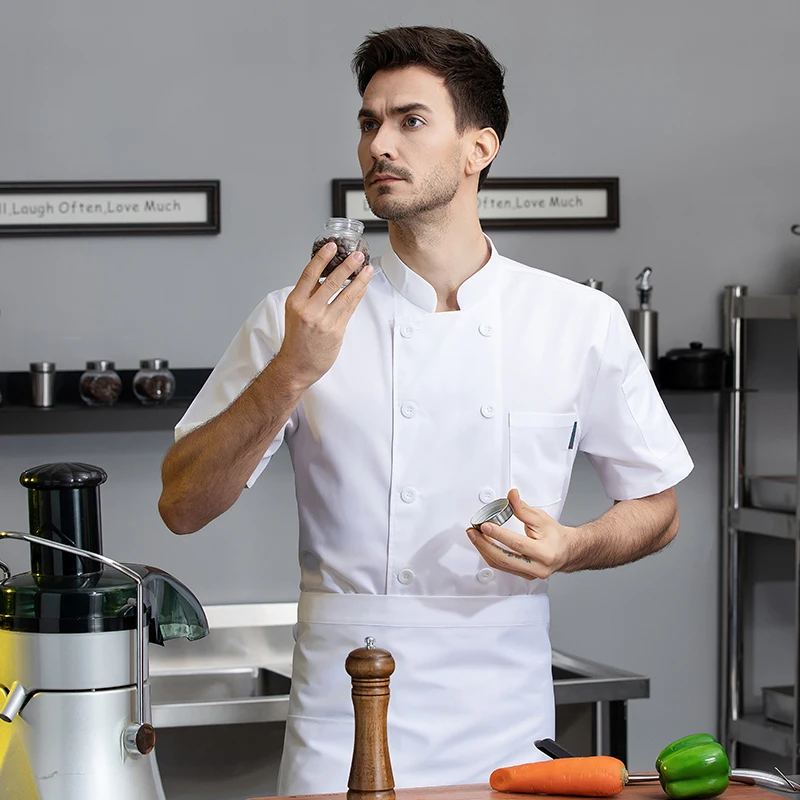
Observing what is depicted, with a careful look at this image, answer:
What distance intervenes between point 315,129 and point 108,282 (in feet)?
2.03

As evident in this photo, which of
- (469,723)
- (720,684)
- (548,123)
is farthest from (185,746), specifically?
(548,123)

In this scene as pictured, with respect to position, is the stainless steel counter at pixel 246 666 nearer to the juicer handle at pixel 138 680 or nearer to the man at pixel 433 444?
the man at pixel 433 444

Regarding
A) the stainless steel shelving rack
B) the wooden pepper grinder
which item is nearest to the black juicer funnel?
the wooden pepper grinder

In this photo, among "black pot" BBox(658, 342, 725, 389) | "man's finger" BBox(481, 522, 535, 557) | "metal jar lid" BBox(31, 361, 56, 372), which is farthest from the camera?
"black pot" BBox(658, 342, 725, 389)

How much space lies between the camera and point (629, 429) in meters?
1.77

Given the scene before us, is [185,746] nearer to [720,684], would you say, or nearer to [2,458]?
[2,458]

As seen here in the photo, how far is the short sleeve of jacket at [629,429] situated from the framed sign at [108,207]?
1.42 metres

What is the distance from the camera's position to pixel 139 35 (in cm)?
292

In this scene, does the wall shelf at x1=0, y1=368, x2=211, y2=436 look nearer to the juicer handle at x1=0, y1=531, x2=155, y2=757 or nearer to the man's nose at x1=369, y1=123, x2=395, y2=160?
the man's nose at x1=369, y1=123, x2=395, y2=160

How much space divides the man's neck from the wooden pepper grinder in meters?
0.84

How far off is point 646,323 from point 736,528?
1.92 ft

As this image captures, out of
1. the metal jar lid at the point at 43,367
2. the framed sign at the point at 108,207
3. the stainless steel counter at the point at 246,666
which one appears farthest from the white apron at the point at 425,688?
the framed sign at the point at 108,207

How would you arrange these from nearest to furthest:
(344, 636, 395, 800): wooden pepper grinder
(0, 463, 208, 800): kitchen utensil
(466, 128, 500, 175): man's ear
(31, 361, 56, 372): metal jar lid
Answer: (0, 463, 208, 800): kitchen utensil → (344, 636, 395, 800): wooden pepper grinder → (466, 128, 500, 175): man's ear → (31, 361, 56, 372): metal jar lid

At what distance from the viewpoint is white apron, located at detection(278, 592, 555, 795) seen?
1.62 metres
